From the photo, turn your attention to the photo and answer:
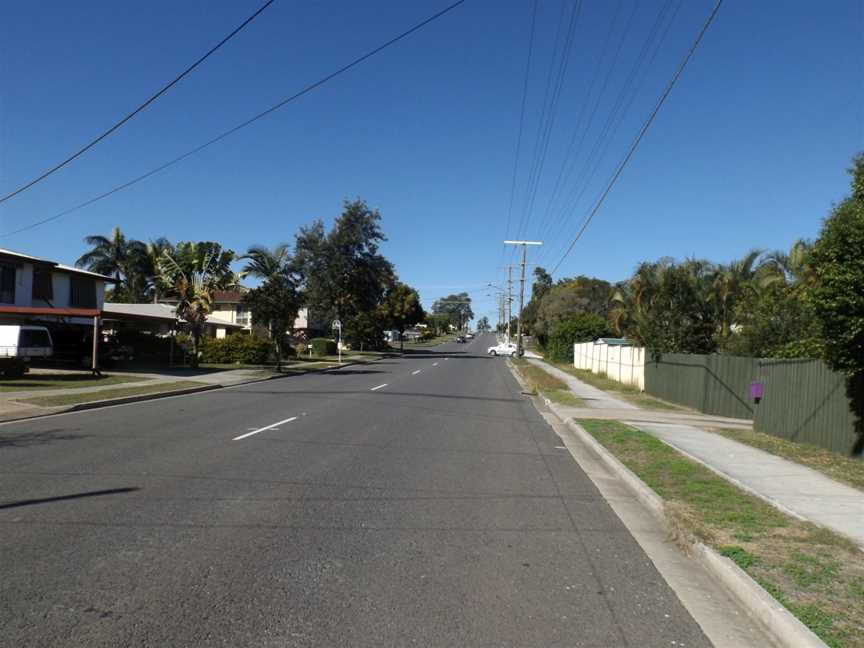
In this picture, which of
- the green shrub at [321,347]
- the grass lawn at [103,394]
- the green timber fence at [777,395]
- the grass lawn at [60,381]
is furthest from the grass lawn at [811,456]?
the green shrub at [321,347]

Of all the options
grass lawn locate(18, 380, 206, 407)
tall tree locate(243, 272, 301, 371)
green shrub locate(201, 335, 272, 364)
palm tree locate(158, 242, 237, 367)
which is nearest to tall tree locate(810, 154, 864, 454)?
grass lawn locate(18, 380, 206, 407)

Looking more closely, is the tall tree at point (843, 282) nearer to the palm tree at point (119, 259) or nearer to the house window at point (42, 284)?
the house window at point (42, 284)

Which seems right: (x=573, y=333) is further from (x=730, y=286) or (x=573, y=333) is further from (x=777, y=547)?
(x=777, y=547)

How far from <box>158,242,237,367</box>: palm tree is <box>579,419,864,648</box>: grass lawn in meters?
29.8

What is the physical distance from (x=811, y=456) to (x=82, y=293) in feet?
107

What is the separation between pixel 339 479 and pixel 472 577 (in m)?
3.86

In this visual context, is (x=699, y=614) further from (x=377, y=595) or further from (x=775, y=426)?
(x=775, y=426)

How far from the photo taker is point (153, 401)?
19.8 metres

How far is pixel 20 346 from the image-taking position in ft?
87.4

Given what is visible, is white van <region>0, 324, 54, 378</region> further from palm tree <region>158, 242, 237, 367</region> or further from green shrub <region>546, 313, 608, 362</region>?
green shrub <region>546, 313, 608, 362</region>

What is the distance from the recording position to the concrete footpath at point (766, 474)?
25.4ft

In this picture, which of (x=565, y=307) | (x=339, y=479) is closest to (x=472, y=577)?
(x=339, y=479)

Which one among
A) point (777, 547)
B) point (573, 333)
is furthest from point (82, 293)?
point (777, 547)

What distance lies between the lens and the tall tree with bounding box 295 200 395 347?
61844 mm
